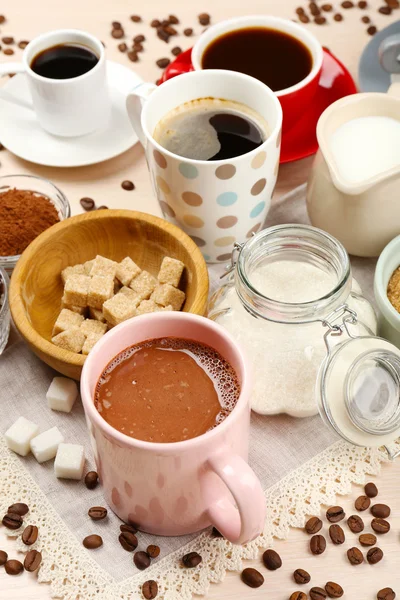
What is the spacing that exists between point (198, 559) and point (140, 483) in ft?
0.63

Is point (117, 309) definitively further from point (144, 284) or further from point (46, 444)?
point (46, 444)

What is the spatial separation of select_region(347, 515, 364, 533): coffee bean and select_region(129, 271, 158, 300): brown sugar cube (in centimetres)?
57

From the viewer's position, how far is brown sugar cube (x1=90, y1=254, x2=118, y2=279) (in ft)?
5.19

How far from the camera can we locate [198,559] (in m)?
1.32

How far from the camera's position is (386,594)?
1289 millimetres

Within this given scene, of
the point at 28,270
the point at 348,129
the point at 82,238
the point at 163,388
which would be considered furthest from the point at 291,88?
the point at 163,388

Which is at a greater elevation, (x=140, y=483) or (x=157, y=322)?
(x=157, y=322)

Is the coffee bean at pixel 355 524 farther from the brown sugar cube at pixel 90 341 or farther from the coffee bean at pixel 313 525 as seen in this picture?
the brown sugar cube at pixel 90 341

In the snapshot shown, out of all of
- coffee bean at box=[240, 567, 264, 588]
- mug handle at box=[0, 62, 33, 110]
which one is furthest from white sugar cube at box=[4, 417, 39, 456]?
mug handle at box=[0, 62, 33, 110]

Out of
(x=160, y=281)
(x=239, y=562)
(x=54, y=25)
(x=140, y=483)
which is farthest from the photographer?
(x=54, y=25)

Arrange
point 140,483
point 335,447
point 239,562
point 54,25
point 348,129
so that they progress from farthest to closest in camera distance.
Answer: point 54,25 → point 348,129 → point 335,447 → point 239,562 → point 140,483

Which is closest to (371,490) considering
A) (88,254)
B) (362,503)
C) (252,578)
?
(362,503)

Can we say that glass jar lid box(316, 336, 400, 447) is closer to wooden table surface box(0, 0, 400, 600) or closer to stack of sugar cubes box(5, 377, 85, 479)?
wooden table surface box(0, 0, 400, 600)

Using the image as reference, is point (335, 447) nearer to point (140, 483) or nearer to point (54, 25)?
point (140, 483)
